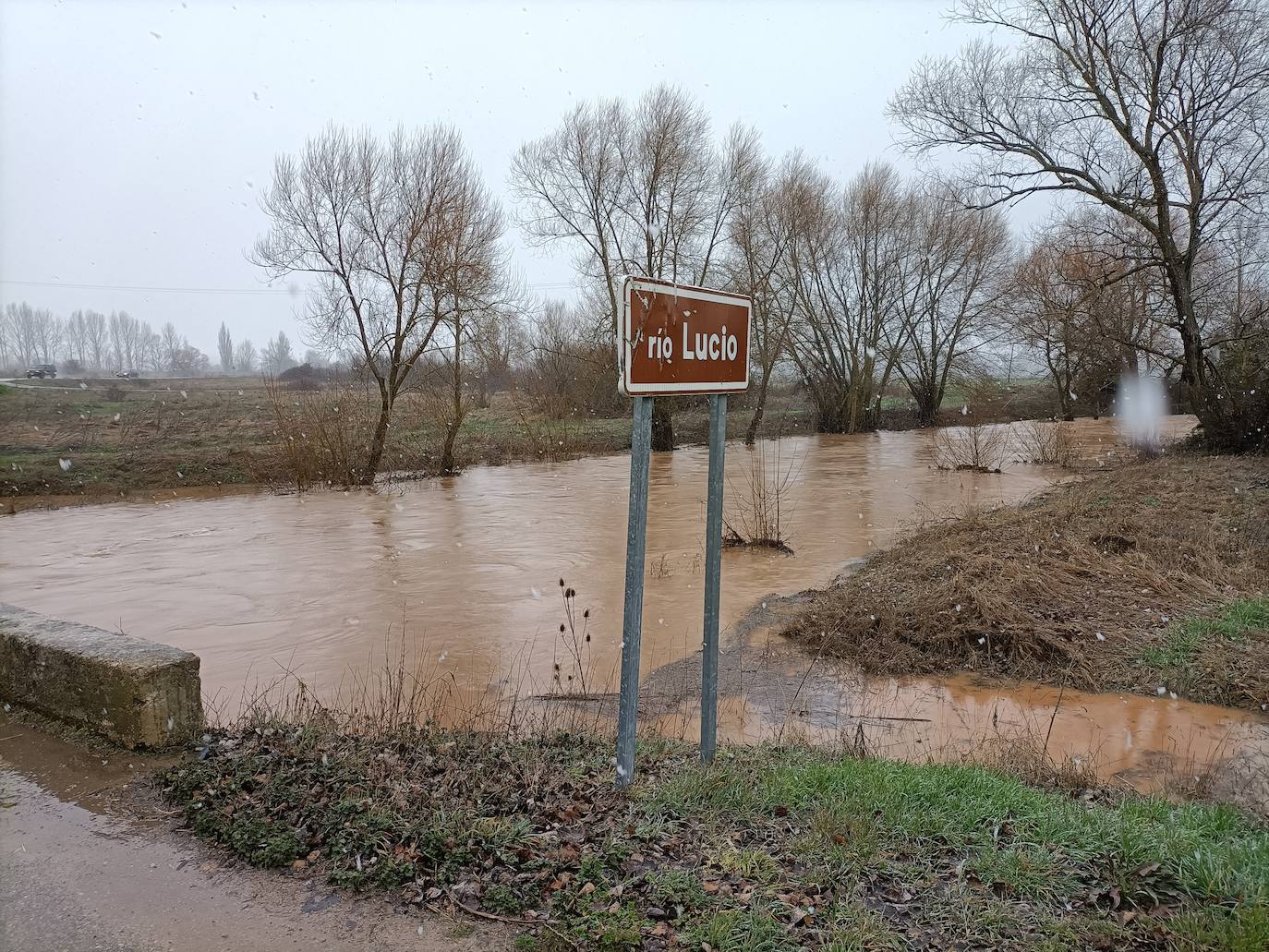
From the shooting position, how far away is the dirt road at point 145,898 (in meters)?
2.87

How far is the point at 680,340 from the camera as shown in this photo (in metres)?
3.52

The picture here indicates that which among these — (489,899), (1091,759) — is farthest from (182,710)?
(1091,759)

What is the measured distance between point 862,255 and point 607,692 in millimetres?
32105

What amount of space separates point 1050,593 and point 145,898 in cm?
768

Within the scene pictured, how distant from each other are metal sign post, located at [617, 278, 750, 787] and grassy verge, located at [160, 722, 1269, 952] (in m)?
0.44

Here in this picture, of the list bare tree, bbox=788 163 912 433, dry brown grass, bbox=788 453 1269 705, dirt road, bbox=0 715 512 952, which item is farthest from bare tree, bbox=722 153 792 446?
dirt road, bbox=0 715 512 952

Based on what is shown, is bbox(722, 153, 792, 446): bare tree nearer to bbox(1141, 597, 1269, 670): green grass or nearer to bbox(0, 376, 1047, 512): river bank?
bbox(0, 376, 1047, 512): river bank

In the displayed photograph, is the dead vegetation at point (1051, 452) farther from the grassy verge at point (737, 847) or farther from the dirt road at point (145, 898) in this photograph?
the dirt road at point (145, 898)

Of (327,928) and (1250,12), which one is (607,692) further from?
(1250,12)

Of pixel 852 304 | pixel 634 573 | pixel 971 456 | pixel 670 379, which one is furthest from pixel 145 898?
pixel 852 304

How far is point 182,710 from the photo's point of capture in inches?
170

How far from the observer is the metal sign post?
10.6 feet

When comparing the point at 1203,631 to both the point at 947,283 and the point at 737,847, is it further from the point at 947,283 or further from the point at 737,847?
the point at 947,283

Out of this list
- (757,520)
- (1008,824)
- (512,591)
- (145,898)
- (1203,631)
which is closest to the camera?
(145,898)
